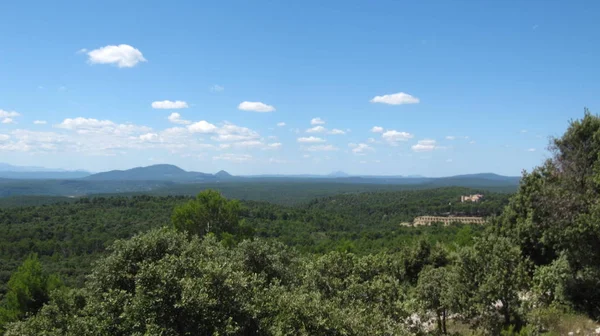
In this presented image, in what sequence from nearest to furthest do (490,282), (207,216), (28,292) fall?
1. (490,282)
2. (28,292)
3. (207,216)

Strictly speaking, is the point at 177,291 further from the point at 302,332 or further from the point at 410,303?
the point at 410,303

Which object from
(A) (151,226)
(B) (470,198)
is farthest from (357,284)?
(B) (470,198)

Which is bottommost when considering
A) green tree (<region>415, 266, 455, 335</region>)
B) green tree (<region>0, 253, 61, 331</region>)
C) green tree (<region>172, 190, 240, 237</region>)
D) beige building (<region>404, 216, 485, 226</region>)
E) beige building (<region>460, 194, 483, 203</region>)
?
beige building (<region>404, 216, 485, 226</region>)

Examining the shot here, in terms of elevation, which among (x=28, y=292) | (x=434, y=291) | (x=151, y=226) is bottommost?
(x=28, y=292)

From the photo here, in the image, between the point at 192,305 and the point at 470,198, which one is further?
the point at 470,198

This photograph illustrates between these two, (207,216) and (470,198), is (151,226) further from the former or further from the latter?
(470,198)

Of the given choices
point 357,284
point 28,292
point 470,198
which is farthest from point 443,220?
point 357,284

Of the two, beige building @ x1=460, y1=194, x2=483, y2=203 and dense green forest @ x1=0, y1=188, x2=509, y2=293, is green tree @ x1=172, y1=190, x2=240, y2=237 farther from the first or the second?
beige building @ x1=460, y1=194, x2=483, y2=203

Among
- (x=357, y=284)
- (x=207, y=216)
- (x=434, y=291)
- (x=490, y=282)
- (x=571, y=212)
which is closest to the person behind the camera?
(x=357, y=284)

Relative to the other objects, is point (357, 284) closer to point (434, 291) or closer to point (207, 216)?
point (434, 291)

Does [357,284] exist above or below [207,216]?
above

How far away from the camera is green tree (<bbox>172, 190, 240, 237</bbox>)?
127 feet

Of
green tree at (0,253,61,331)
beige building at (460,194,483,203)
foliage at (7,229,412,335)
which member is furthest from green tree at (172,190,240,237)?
beige building at (460,194,483,203)

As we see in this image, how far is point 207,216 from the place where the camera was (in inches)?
1545
